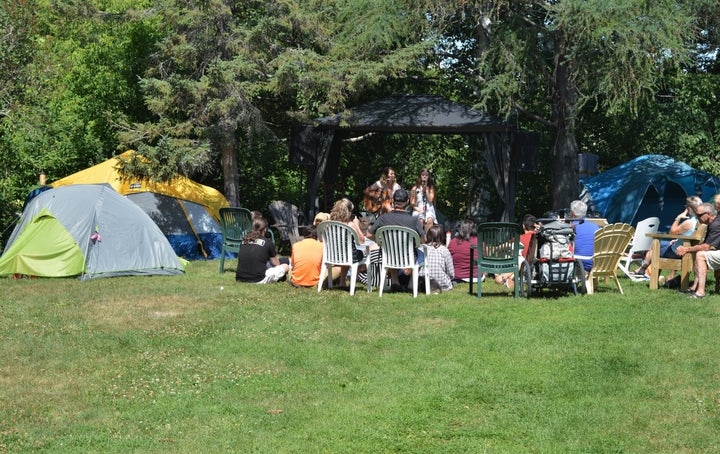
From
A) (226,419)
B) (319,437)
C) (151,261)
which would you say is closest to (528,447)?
(319,437)

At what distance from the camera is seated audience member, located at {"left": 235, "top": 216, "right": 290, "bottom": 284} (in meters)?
11.6

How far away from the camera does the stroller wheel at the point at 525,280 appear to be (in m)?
10.3

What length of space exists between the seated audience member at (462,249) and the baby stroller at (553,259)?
125 centimetres

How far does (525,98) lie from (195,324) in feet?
33.9

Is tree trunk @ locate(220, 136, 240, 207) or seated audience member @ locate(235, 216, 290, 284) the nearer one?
seated audience member @ locate(235, 216, 290, 284)

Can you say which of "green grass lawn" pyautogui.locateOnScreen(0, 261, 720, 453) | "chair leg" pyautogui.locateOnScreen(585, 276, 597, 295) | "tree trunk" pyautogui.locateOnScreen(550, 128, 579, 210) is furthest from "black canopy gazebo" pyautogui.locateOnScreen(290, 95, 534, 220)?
"green grass lawn" pyautogui.locateOnScreen(0, 261, 720, 453)

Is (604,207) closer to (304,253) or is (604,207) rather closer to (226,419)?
(304,253)

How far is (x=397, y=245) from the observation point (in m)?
10.6

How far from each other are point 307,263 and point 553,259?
9.60 ft

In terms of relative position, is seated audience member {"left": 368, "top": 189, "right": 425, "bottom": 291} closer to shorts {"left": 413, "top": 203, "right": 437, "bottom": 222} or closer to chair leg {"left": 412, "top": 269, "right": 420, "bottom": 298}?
chair leg {"left": 412, "top": 269, "right": 420, "bottom": 298}

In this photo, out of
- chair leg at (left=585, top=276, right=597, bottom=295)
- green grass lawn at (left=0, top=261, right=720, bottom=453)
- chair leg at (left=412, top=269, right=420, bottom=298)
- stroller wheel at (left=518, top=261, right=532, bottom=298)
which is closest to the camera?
green grass lawn at (left=0, top=261, right=720, bottom=453)

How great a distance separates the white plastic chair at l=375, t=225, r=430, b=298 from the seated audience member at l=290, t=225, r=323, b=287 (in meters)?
0.92

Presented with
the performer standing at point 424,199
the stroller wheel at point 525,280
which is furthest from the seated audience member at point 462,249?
the performer standing at point 424,199

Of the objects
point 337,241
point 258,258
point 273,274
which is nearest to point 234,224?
point 258,258
